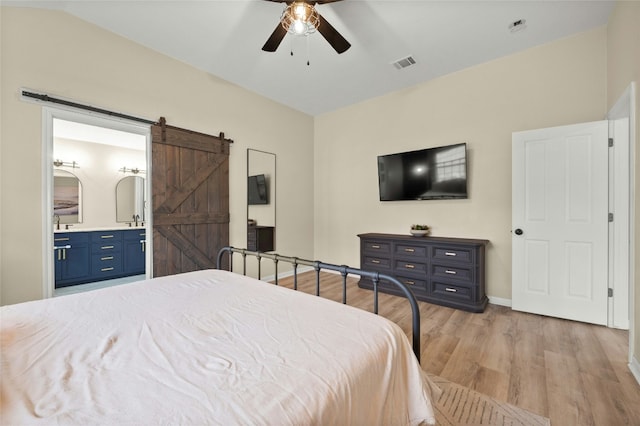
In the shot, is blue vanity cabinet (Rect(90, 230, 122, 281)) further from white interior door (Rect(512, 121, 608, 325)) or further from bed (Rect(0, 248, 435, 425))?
white interior door (Rect(512, 121, 608, 325))

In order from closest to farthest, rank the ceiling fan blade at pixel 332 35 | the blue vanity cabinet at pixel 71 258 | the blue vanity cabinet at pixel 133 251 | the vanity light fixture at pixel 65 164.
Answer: the ceiling fan blade at pixel 332 35, the blue vanity cabinet at pixel 71 258, the vanity light fixture at pixel 65 164, the blue vanity cabinet at pixel 133 251

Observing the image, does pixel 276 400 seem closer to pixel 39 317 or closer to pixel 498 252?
pixel 39 317

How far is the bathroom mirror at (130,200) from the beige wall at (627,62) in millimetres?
6636

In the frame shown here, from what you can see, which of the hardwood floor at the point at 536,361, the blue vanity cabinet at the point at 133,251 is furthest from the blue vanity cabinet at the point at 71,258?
the hardwood floor at the point at 536,361

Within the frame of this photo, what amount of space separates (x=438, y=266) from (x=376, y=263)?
843mm

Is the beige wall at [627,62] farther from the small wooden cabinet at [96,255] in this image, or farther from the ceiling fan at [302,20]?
the small wooden cabinet at [96,255]

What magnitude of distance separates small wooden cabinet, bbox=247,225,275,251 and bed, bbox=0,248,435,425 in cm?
263

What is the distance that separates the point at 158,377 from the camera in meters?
0.82

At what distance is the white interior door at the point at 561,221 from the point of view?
2.64 meters

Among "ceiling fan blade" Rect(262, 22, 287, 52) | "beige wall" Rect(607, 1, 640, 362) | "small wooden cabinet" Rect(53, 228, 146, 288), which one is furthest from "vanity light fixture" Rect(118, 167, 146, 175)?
"beige wall" Rect(607, 1, 640, 362)

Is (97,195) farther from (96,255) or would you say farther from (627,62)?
(627,62)

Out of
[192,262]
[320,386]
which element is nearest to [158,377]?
[320,386]

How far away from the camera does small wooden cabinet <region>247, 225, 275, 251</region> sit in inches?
162

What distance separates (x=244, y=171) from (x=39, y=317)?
301 cm
